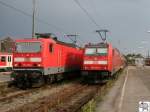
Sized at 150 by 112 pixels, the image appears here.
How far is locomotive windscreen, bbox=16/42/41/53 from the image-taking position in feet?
79.4

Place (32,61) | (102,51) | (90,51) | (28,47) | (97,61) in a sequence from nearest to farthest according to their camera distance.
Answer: (32,61), (28,47), (97,61), (102,51), (90,51)

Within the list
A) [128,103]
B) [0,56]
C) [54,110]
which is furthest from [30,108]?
[0,56]

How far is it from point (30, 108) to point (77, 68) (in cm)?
2289

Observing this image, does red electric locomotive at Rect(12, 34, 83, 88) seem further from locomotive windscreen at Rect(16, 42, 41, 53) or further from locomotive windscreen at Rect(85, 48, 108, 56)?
locomotive windscreen at Rect(85, 48, 108, 56)

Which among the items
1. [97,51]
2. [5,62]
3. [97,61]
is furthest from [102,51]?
[5,62]

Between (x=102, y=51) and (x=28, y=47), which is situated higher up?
(x=28, y=47)

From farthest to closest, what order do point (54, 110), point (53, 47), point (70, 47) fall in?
1. point (70, 47)
2. point (53, 47)
3. point (54, 110)

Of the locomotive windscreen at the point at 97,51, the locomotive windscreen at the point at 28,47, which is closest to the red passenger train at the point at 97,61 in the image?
the locomotive windscreen at the point at 97,51

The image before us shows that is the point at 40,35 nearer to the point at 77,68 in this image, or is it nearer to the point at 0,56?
the point at 77,68

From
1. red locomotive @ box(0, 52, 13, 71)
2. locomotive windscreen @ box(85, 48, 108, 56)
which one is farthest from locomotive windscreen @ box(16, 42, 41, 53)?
red locomotive @ box(0, 52, 13, 71)

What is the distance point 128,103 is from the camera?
15586 mm

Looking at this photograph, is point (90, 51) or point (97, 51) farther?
point (90, 51)

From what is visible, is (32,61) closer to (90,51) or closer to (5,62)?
(90,51)

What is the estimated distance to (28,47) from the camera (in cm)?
2439
